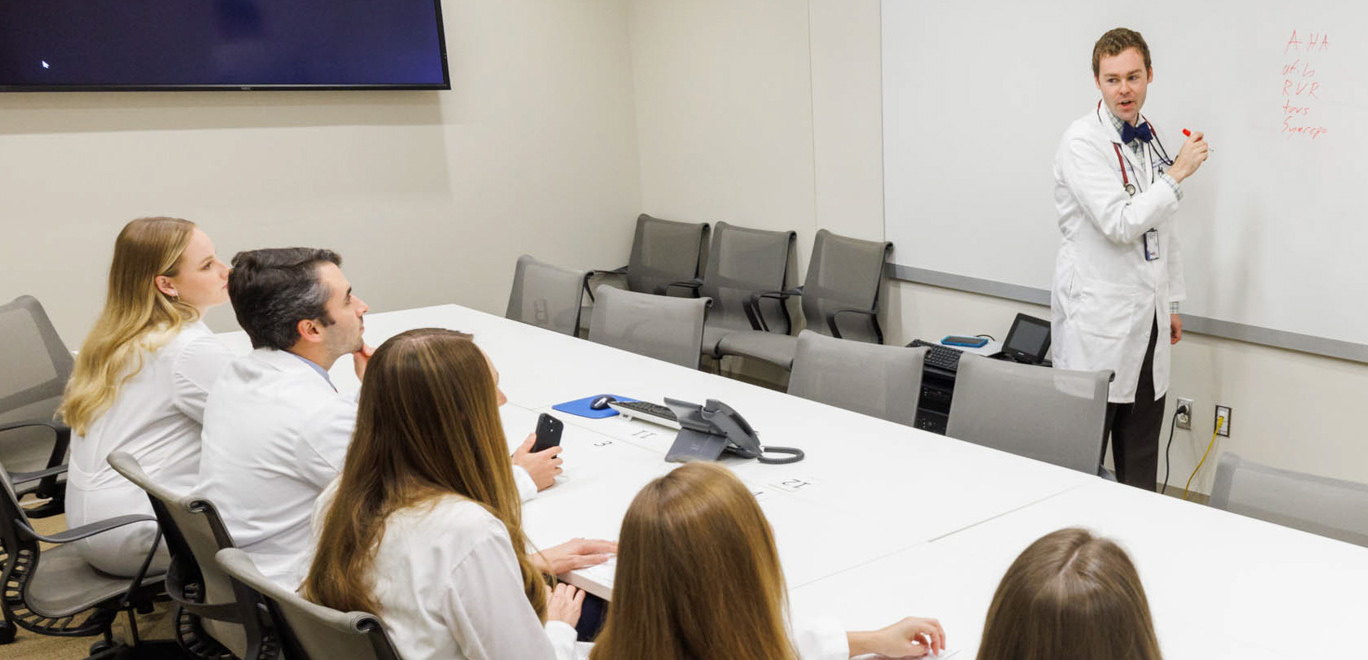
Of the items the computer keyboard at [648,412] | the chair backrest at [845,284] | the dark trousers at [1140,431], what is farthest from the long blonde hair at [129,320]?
the chair backrest at [845,284]

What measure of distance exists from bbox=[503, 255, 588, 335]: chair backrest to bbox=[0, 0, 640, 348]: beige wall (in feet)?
4.08

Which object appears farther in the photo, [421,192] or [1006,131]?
[421,192]

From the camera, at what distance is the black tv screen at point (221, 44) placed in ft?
15.0

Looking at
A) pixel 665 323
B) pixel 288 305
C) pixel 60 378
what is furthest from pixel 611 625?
pixel 60 378

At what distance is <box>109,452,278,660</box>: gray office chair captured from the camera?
6.95 ft

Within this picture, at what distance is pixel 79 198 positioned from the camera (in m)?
4.75

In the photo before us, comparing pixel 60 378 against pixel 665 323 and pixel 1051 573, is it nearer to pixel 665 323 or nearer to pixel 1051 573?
pixel 665 323

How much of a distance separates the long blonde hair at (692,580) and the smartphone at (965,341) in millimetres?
3322

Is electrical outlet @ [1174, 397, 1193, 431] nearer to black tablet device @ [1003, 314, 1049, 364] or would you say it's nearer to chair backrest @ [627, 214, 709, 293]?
black tablet device @ [1003, 314, 1049, 364]

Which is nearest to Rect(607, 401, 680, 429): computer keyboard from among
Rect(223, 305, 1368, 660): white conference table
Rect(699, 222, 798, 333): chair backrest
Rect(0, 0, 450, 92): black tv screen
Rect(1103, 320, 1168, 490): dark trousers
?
Rect(223, 305, 1368, 660): white conference table

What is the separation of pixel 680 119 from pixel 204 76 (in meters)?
2.49

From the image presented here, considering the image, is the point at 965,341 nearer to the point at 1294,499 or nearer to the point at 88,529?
the point at 1294,499

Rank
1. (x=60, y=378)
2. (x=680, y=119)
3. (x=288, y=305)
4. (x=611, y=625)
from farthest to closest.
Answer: (x=680, y=119) < (x=60, y=378) < (x=288, y=305) < (x=611, y=625)

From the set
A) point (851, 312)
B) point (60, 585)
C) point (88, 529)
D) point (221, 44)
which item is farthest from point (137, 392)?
point (851, 312)
